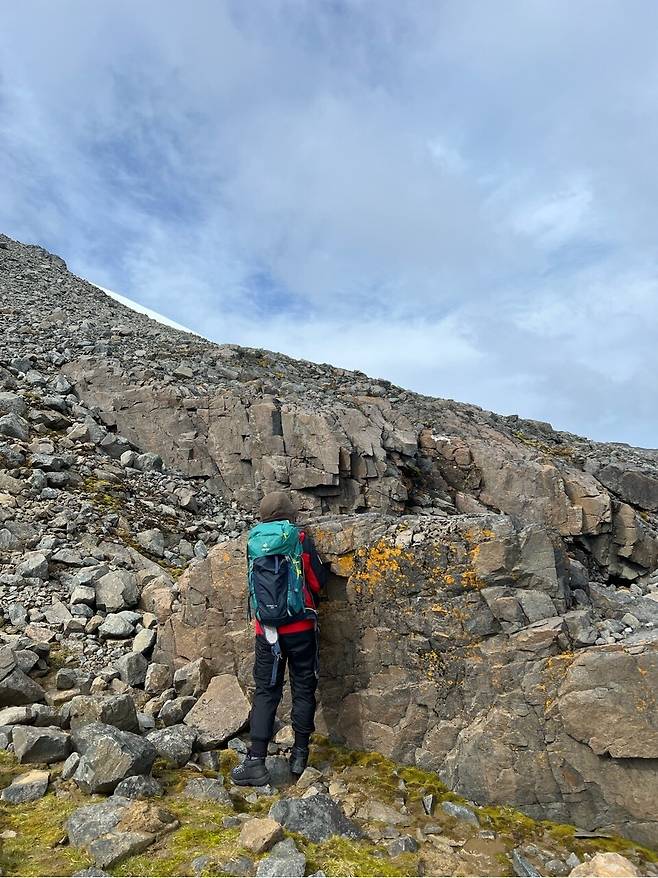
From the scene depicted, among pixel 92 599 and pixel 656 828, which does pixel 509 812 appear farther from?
pixel 92 599

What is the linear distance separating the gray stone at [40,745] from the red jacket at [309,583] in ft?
8.44

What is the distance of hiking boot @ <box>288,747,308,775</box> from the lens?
6727 mm

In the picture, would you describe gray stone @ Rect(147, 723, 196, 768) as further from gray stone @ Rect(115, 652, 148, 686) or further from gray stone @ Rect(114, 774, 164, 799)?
gray stone @ Rect(115, 652, 148, 686)

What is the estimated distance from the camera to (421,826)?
226 inches

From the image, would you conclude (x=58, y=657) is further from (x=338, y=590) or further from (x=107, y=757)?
(x=338, y=590)

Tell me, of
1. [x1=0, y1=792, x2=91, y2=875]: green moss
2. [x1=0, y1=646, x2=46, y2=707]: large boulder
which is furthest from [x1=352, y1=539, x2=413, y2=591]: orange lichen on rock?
[x1=0, y1=646, x2=46, y2=707]: large boulder

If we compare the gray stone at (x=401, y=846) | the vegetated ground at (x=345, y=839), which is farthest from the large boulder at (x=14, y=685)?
the gray stone at (x=401, y=846)

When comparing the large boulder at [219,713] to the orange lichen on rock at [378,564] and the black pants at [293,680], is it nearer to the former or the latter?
the black pants at [293,680]

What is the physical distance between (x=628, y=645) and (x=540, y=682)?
1.09 meters

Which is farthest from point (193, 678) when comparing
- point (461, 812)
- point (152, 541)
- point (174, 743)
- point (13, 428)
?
point (13, 428)

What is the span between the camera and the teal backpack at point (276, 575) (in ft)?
22.4

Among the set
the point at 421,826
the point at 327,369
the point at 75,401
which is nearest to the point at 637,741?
the point at 421,826

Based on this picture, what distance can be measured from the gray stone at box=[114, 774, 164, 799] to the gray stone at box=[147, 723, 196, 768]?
74cm

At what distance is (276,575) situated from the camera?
6883mm
